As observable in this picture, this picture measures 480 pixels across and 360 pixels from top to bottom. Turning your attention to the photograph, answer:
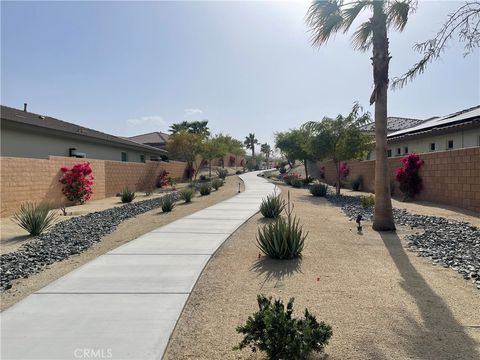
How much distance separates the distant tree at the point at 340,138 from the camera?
2297 centimetres

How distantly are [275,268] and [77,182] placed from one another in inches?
581

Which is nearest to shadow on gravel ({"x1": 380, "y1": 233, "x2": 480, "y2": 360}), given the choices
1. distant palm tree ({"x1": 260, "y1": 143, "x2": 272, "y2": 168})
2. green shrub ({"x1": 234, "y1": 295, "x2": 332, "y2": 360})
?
green shrub ({"x1": 234, "y1": 295, "x2": 332, "y2": 360})

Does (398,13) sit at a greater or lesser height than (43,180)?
greater

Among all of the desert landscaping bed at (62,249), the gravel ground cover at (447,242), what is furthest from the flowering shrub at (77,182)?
the gravel ground cover at (447,242)

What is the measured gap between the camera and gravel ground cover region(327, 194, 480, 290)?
22.6ft

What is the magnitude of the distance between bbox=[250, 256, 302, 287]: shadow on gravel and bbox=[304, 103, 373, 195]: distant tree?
56.3 feet

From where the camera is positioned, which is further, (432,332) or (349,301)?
(349,301)

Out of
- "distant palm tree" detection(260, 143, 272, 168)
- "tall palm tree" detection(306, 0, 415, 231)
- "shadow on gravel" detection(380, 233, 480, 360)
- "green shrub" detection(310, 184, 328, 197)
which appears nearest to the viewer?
"shadow on gravel" detection(380, 233, 480, 360)

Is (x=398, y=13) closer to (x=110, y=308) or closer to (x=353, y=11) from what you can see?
(x=353, y=11)

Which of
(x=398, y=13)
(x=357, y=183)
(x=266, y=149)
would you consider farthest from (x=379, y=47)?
(x=266, y=149)

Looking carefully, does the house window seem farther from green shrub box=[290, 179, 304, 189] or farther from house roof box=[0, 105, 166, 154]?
green shrub box=[290, 179, 304, 189]

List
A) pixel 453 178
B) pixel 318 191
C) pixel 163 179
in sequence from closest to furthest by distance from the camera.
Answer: pixel 453 178 → pixel 318 191 → pixel 163 179

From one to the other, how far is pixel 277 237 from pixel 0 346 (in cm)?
469

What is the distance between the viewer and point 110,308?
Answer: 4723 mm
